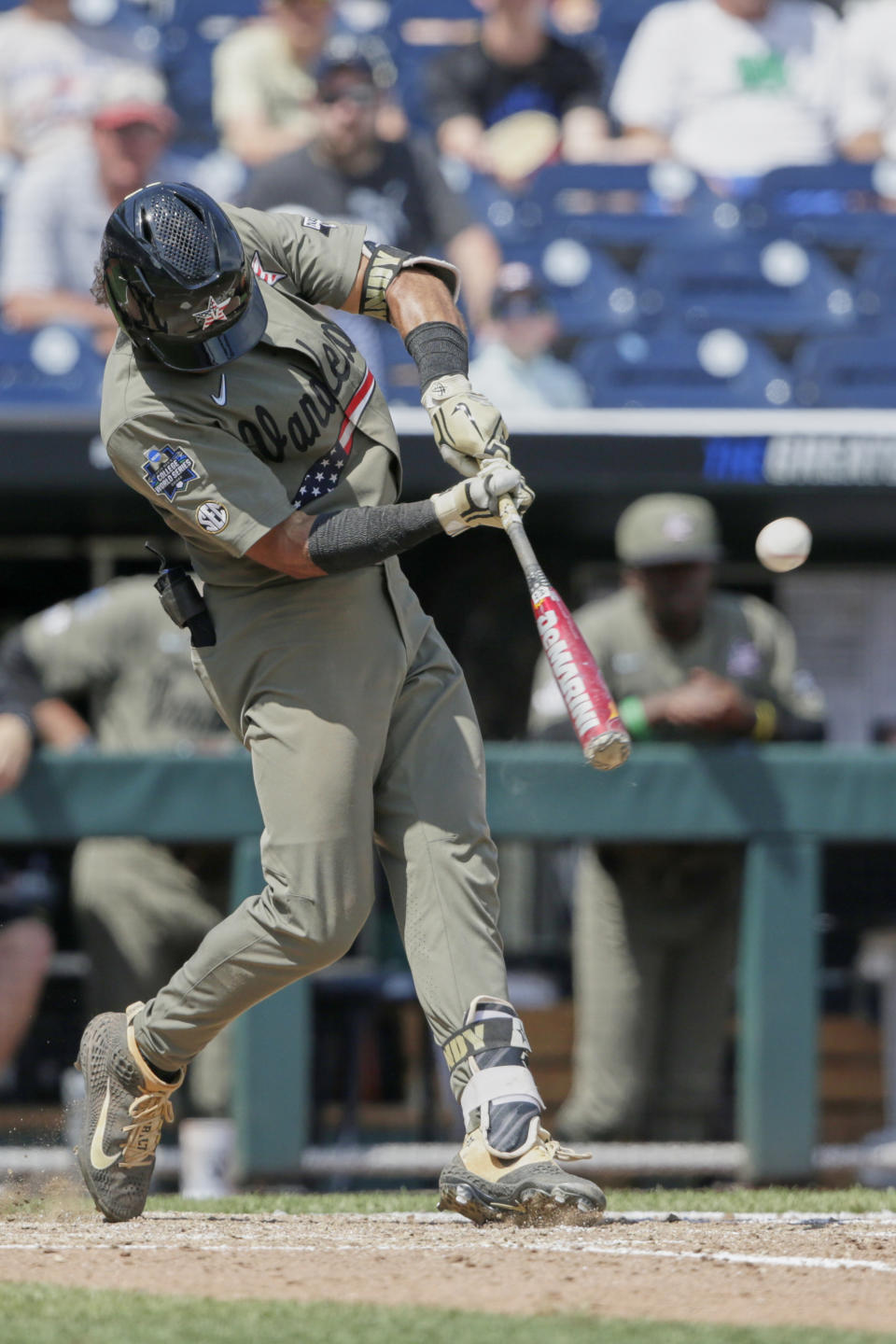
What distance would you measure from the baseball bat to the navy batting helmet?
0.56 meters

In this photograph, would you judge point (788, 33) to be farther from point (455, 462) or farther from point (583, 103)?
point (455, 462)

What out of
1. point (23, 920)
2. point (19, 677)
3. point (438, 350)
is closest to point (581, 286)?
point (19, 677)

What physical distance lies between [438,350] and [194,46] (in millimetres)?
5256

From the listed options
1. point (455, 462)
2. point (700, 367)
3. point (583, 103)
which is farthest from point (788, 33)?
point (455, 462)

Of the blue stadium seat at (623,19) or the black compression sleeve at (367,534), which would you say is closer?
the black compression sleeve at (367,534)

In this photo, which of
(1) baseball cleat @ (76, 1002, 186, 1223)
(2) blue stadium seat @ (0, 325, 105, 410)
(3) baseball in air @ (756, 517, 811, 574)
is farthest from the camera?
(2) blue stadium seat @ (0, 325, 105, 410)

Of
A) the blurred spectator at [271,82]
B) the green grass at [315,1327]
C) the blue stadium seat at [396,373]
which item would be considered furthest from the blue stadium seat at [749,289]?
the green grass at [315,1327]

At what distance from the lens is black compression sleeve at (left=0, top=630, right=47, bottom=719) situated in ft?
17.5

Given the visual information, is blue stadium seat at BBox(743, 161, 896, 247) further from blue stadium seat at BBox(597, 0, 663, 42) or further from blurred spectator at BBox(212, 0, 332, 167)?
blurred spectator at BBox(212, 0, 332, 167)

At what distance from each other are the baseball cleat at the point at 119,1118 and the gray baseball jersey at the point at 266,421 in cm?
89

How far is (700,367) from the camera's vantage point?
7.12 meters

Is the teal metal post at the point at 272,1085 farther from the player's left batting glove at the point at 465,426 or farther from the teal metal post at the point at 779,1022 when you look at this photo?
the player's left batting glove at the point at 465,426

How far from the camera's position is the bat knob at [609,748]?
9.45ft

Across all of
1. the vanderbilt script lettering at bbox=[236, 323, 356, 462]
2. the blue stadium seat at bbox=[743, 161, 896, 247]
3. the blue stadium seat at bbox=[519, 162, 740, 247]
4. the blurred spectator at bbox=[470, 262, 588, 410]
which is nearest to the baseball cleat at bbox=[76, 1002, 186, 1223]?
the vanderbilt script lettering at bbox=[236, 323, 356, 462]
